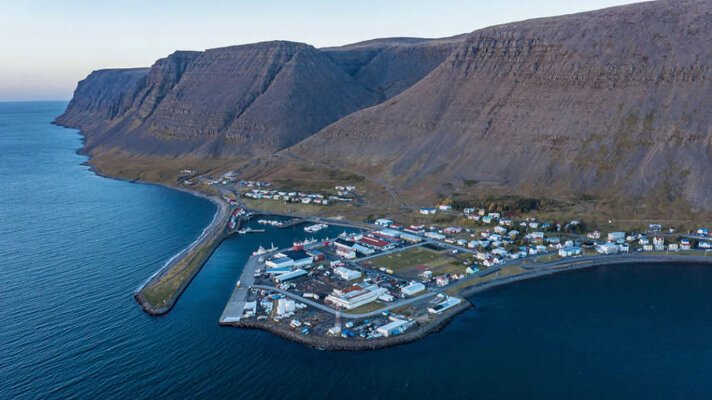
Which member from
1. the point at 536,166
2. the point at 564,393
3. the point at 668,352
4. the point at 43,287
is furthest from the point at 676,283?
the point at 43,287

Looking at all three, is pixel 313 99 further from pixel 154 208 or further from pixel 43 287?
pixel 43 287

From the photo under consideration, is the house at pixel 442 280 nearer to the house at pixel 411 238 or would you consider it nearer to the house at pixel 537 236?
the house at pixel 411 238

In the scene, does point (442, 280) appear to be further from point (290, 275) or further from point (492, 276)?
point (290, 275)

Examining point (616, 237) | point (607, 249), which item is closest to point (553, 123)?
point (616, 237)

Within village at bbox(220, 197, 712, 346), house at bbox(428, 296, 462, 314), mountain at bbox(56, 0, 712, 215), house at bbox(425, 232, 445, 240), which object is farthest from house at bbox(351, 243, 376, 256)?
mountain at bbox(56, 0, 712, 215)

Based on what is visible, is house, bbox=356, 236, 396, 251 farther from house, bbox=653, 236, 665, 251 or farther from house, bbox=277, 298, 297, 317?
house, bbox=653, 236, 665, 251

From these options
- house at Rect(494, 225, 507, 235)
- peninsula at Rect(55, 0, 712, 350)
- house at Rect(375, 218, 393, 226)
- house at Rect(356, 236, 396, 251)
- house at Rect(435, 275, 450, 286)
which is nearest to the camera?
peninsula at Rect(55, 0, 712, 350)
